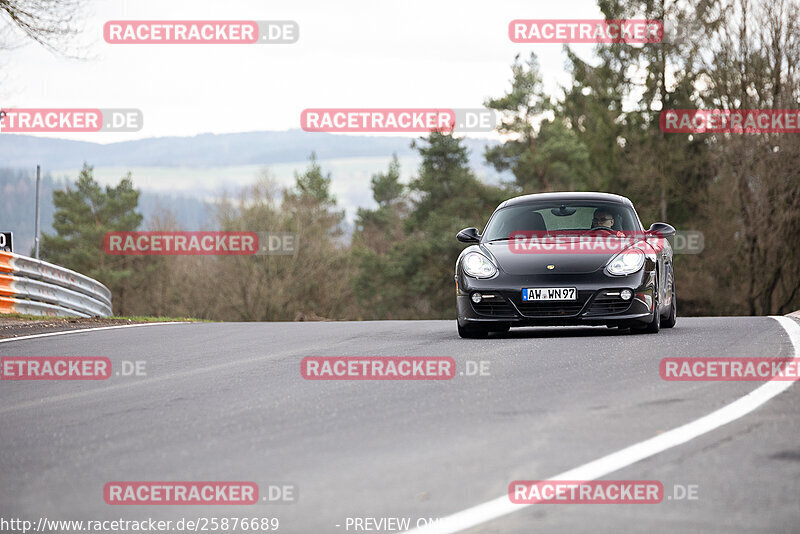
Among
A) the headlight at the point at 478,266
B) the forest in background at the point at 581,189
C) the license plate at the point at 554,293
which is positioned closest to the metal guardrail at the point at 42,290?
the headlight at the point at 478,266

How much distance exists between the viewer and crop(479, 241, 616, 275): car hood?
33.7 ft

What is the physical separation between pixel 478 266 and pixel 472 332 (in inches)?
27.1

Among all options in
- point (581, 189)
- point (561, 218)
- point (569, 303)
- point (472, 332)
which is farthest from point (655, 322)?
point (581, 189)

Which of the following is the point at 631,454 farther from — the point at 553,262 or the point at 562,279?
the point at 553,262

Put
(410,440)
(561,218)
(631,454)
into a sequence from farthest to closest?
1. (561,218)
2. (410,440)
3. (631,454)

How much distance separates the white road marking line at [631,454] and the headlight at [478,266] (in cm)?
408

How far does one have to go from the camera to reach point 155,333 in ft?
44.1

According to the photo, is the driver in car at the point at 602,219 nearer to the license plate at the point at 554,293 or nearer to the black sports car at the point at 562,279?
the black sports car at the point at 562,279

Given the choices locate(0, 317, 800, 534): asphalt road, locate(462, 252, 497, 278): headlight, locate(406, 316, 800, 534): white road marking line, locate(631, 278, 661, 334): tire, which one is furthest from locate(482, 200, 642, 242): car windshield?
locate(406, 316, 800, 534): white road marking line

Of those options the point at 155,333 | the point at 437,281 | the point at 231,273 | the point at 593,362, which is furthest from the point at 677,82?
the point at 593,362

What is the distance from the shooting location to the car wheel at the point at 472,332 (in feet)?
34.9

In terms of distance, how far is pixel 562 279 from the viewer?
10203 mm

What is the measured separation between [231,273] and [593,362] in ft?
149

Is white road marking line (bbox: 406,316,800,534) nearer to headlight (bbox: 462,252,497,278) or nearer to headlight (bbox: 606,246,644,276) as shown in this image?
headlight (bbox: 606,246,644,276)
